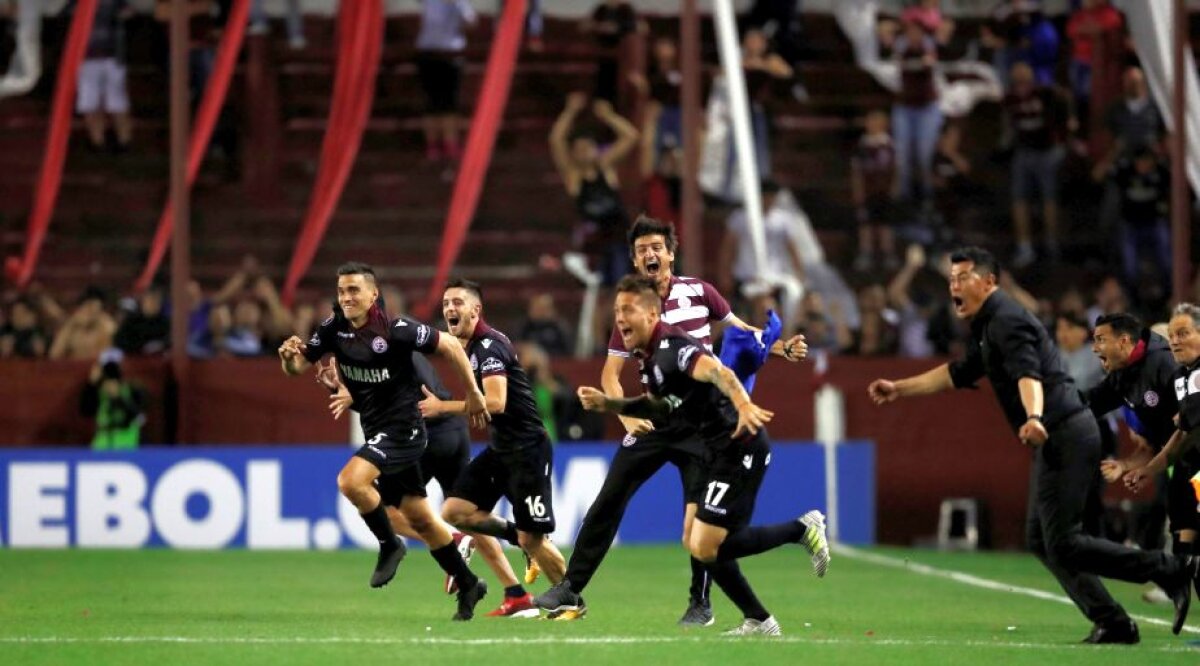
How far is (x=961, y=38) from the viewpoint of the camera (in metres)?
28.2

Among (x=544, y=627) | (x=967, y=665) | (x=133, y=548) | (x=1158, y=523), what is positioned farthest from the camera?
(x=133, y=548)

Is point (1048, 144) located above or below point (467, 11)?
below

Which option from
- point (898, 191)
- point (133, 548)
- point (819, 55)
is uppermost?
point (819, 55)

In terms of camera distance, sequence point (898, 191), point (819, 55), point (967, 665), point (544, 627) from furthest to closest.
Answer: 1. point (819, 55)
2. point (898, 191)
3. point (544, 627)
4. point (967, 665)

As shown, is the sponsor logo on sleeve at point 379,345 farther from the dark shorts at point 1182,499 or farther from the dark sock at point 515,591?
the dark shorts at point 1182,499

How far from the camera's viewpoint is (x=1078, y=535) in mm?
11461

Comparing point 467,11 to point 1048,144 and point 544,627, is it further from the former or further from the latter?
point 544,627

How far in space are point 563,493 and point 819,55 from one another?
939cm

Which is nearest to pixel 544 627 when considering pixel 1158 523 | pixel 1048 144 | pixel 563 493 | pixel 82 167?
pixel 1158 523

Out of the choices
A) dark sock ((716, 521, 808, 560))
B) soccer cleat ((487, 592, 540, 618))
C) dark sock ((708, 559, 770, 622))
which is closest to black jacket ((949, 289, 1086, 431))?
dark sock ((716, 521, 808, 560))

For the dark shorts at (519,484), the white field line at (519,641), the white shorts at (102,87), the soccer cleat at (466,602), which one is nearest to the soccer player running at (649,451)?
the soccer cleat at (466,602)

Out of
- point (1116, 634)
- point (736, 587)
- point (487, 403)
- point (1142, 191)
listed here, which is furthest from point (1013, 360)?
point (1142, 191)

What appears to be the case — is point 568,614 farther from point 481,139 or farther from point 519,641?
point 481,139

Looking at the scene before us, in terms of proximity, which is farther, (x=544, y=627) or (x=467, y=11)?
(x=467, y=11)
